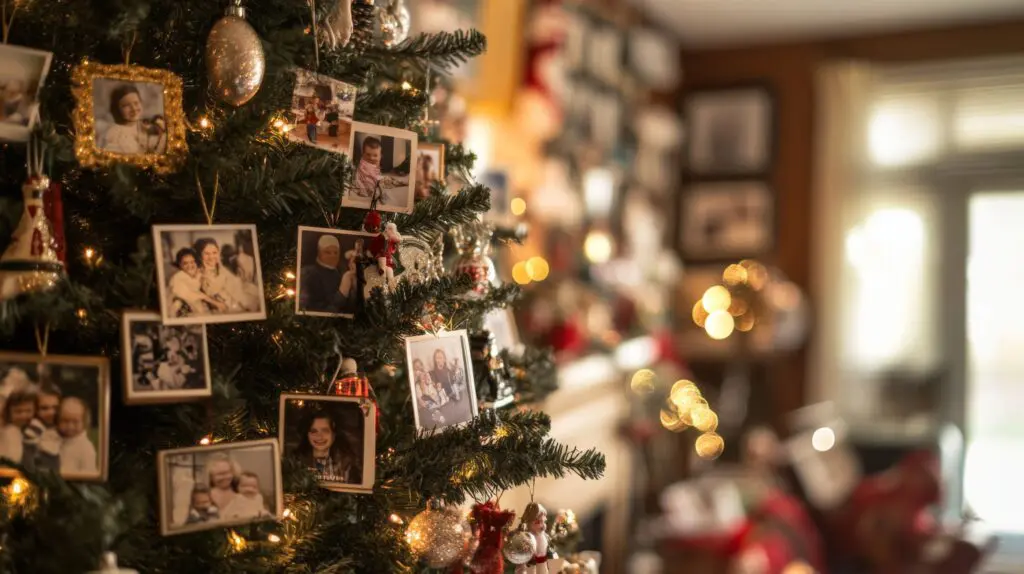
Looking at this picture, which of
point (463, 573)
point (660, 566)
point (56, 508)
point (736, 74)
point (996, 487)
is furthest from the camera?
point (736, 74)

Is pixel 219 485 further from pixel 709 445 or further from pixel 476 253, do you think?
pixel 709 445

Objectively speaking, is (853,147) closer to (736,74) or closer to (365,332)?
(736,74)

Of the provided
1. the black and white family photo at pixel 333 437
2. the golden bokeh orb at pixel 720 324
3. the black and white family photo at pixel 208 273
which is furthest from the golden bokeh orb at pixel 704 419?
the black and white family photo at pixel 208 273

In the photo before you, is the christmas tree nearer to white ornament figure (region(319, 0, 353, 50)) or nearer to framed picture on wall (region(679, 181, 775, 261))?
white ornament figure (region(319, 0, 353, 50))

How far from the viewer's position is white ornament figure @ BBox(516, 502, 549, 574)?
101cm

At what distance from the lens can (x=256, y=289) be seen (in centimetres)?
85

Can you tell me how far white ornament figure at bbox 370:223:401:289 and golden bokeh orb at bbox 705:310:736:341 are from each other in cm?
350

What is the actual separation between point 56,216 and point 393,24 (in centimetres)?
45

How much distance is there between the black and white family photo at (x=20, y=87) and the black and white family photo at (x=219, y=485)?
Answer: 0.30 m

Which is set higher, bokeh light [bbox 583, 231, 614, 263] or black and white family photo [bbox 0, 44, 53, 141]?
black and white family photo [bbox 0, 44, 53, 141]

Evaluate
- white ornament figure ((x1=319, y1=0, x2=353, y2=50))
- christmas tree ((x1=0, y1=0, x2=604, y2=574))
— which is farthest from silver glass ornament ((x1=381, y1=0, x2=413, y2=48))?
white ornament figure ((x1=319, y1=0, x2=353, y2=50))

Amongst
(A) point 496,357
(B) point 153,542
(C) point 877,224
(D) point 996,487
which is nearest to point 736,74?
(C) point 877,224

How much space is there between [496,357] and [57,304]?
0.50 m

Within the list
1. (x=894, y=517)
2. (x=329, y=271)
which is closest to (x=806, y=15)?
(x=894, y=517)
